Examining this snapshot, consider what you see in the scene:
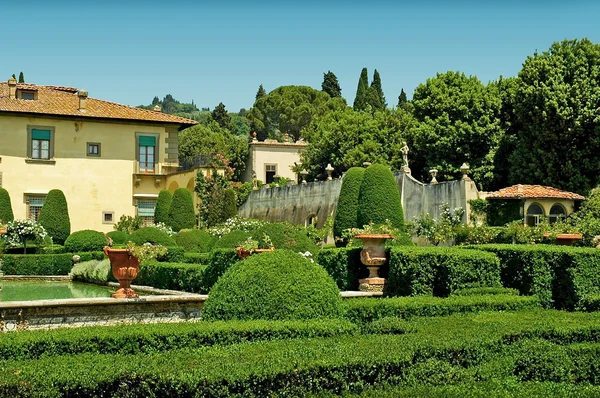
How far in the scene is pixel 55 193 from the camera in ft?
111

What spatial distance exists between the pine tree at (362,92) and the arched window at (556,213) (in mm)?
41205

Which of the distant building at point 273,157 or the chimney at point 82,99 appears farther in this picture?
the distant building at point 273,157

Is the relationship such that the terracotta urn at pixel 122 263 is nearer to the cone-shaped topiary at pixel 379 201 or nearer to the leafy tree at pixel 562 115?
the cone-shaped topiary at pixel 379 201

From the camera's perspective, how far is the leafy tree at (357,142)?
1682 inches

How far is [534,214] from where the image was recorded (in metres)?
27.2

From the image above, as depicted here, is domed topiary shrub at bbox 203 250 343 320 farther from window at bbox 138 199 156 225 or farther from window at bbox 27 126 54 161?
window at bbox 138 199 156 225

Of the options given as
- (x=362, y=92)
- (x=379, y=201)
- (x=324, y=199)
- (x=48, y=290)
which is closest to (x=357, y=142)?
(x=324, y=199)

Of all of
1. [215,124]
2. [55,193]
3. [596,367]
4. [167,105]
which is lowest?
[596,367]

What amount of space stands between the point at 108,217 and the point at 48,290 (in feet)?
52.8

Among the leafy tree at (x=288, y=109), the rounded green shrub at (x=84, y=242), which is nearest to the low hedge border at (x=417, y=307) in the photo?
the rounded green shrub at (x=84, y=242)

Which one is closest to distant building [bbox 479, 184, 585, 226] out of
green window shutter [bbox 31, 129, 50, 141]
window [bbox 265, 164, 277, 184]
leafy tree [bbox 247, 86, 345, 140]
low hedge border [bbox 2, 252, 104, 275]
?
→ low hedge border [bbox 2, 252, 104, 275]

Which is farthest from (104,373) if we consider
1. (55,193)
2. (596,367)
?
(55,193)

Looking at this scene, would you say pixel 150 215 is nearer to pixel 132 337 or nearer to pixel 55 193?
pixel 55 193

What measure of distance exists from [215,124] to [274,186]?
3301cm
